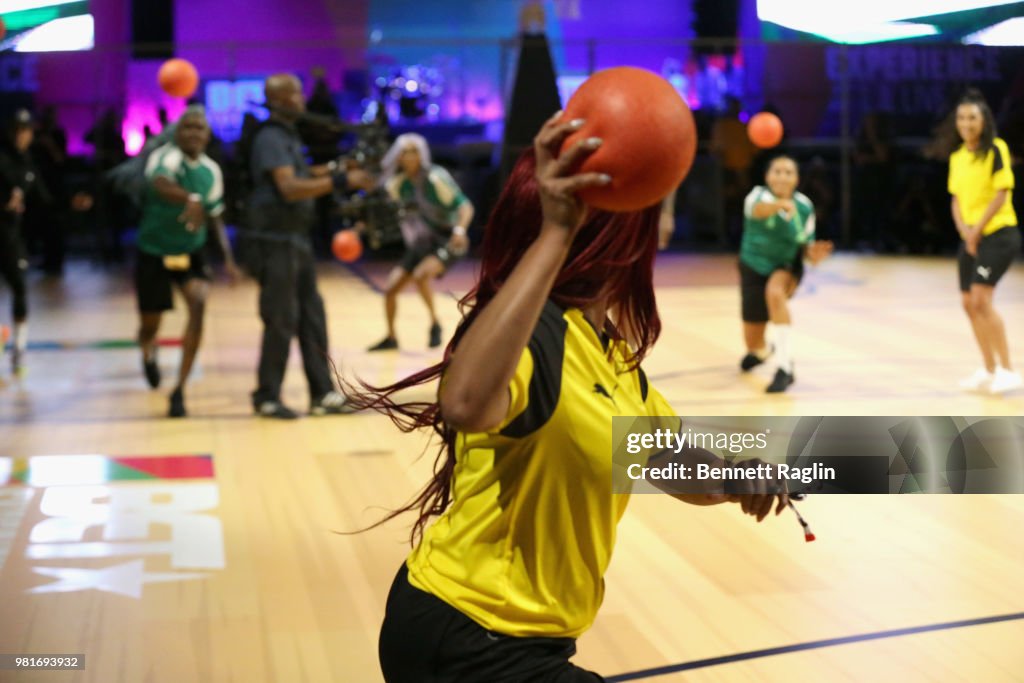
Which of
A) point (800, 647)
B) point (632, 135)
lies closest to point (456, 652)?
point (632, 135)

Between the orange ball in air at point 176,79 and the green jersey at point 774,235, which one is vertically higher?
the orange ball in air at point 176,79

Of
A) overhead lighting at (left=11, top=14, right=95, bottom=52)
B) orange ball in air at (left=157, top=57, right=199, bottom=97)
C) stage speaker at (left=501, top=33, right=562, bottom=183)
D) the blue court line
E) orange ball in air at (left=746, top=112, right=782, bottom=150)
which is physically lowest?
the blue court line

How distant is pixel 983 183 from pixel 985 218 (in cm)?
23

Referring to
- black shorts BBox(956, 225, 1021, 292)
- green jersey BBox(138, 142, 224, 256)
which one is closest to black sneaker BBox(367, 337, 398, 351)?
green jersey BBox(138, 142, 224, 256)

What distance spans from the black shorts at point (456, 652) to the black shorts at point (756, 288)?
6.96 m

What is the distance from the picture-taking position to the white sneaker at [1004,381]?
845cm

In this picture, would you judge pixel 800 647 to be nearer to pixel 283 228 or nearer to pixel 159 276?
pixel 283 228

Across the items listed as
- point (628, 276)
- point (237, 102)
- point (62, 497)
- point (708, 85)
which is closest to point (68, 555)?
point (62, 497)

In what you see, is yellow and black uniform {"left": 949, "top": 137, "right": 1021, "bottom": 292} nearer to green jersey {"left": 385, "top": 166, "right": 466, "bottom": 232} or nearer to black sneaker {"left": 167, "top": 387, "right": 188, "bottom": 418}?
green jersey {"left": 385, "top": 166, "right": 466, "bottom": 232}

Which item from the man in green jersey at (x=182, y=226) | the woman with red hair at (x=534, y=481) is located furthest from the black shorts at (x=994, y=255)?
the woman with red hair at (x=534, y=481)

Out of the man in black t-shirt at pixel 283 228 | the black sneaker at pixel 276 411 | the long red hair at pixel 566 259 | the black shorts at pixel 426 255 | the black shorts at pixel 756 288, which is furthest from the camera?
the black shorts at pixel 426 255

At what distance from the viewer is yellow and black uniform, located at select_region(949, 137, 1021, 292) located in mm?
8414

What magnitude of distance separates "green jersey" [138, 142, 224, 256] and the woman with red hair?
6.25 metres

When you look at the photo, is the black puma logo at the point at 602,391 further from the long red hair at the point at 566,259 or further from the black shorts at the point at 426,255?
the black shorts at the point at 426,255
